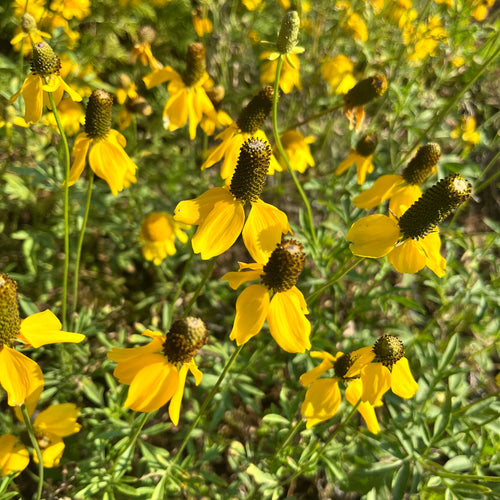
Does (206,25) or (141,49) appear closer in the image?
(141,49)

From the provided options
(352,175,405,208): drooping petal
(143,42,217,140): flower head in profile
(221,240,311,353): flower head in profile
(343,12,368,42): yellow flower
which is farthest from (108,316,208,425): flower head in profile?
(343,12,368,42): yellow flower

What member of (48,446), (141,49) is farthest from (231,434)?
(141,49)

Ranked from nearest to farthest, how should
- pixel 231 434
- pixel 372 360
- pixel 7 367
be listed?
pixel 7 367, pixel 372 360, pixel 231 434

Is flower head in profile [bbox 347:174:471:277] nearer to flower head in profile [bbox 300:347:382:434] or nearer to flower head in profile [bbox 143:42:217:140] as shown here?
flower head in profile [bbox 300:347:382:434]

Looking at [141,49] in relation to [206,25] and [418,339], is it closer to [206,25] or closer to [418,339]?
[206,25]

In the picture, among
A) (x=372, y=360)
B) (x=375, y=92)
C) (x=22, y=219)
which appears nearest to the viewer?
(x=372, y=360)

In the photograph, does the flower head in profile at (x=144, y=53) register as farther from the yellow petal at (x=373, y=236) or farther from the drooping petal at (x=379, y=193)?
the yellow petal at (x=373, y=236)

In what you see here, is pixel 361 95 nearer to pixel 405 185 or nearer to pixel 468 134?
pixel 405 185
